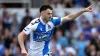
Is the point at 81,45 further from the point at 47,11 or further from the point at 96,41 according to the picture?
the point at 47,11

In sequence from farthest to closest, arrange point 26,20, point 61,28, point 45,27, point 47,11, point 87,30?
1. point 26,20
2. point 61,28
3. point 87,30
4. point 45,27
5. point 47,11

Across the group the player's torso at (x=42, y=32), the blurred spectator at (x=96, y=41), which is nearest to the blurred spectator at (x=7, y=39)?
the blurred spectator at (x=96, y=41)

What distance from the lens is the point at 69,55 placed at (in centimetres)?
1705

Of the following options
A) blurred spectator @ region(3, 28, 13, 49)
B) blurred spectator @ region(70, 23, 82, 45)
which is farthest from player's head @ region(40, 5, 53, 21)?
blurred spectator @ region(3, 28, 13, 49)

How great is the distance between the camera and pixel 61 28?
63.1 ft

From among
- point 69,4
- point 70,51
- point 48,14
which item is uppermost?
point 48,14

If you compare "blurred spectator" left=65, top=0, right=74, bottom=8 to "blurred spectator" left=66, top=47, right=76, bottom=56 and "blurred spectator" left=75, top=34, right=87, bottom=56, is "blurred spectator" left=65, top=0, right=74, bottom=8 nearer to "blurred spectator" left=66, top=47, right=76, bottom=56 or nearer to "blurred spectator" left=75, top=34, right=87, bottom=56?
"blurred spectator" left=75, top=34, right=87, bottom=56

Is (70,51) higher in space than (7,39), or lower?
lower

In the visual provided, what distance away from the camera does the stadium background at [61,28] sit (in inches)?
688

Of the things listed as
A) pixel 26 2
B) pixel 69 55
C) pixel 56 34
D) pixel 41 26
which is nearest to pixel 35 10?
pixel 26 2

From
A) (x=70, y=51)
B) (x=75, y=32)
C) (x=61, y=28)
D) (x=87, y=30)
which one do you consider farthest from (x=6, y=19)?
(x=70, y=51)

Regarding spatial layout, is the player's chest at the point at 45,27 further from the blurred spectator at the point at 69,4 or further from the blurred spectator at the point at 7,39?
the blurred spectator at the point at 69,4

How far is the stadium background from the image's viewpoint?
57.4 ft

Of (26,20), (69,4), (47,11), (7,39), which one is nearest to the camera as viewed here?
(47,11)
